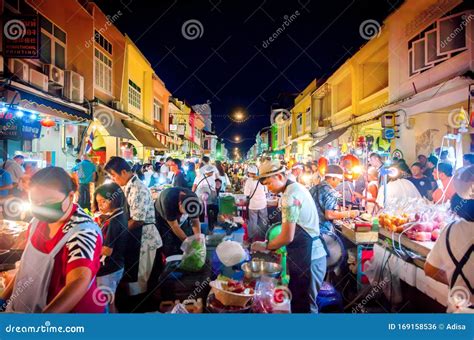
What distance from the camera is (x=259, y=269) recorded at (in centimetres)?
367

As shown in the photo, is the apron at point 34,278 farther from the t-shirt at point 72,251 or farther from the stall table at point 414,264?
the stall table at point 414,264

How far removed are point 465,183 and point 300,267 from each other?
1.87 m

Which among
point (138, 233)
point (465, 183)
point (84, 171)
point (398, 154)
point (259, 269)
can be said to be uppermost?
point (398, 154)

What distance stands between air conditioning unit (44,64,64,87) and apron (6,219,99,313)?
8.78m

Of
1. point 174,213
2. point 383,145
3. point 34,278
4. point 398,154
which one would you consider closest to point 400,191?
point 174,213

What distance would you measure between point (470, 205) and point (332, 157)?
40.2 feet

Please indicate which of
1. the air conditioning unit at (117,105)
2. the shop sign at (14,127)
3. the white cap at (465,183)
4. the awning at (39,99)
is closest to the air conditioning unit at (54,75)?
the awning at (39,99)

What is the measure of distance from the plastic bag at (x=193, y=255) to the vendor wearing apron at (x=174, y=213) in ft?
0.83

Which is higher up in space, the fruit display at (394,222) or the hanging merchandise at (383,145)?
the hanging merchandise at (383,145)

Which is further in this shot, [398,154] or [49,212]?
[398,154]

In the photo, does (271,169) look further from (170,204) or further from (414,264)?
(414,264)

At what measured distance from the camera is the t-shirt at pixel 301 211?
3418 millimetres

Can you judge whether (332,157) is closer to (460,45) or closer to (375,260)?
Result: (460,45)
